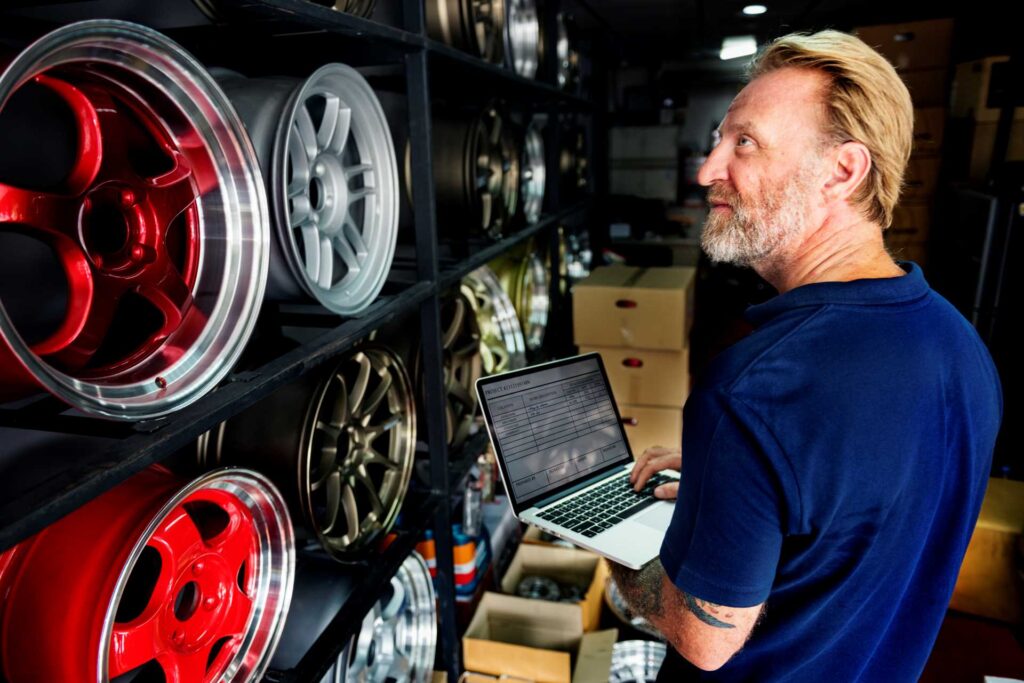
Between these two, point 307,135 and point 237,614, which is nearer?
point 237,614

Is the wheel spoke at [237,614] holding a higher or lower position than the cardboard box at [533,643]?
higher

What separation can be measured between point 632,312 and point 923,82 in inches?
156

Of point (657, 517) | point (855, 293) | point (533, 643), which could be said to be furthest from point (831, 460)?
point (533, 643)

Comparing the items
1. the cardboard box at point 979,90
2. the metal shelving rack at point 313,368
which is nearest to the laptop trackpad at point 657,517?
the metal shelving rack at point 313,368

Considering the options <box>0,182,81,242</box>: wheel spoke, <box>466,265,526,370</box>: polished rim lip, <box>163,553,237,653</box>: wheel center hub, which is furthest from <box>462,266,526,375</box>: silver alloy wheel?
<box>0,182,81,242</box>: wheel spoke

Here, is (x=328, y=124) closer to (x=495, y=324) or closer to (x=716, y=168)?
(x=716, y=168)

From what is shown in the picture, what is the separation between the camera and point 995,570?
235 centimetres

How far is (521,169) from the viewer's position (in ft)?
8.78

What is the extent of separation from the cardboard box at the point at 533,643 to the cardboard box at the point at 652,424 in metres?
1.37

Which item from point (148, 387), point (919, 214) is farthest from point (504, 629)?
point (919, 214)

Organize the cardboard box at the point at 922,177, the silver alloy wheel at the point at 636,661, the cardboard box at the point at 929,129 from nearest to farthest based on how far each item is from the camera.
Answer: the silver alloy wheel at the point at 636,661, the cardboard box at the point at 929,129, the cardboard box at the point at 922,177

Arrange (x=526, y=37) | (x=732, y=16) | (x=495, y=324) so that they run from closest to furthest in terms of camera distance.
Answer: (x=495, y=324) → (x=526, y=37) → (x=732, y=16)

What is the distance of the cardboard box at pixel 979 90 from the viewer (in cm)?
452

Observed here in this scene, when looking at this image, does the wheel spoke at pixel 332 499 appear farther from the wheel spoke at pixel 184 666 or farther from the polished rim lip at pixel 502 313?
the polished rim lip at pixel 502 313
